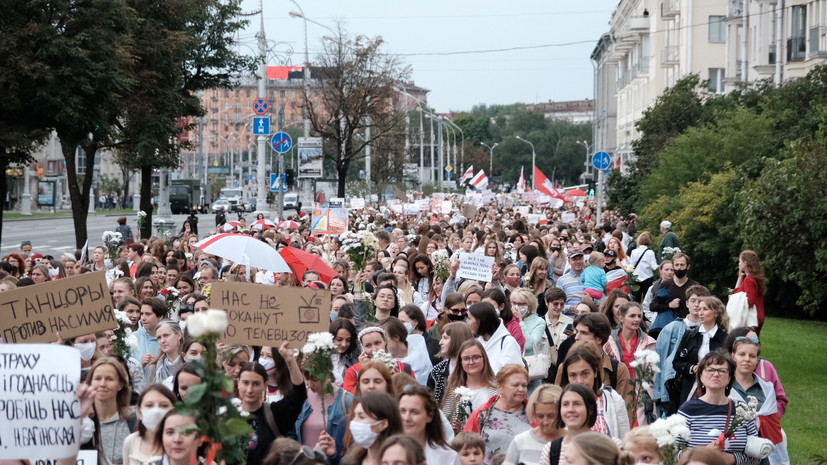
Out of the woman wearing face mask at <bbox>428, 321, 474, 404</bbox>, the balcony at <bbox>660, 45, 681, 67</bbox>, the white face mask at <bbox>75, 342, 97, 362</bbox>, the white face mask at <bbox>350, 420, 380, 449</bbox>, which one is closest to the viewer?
the white face mask at <bbox>350, 420, 380, 449</bbox>

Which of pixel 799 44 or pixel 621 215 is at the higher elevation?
pixel 799 44

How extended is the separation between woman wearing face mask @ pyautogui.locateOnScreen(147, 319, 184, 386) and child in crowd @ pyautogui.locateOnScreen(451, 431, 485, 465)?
3.00 m

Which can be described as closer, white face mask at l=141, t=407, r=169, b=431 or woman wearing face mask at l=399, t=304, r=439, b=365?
white face mask at l=141, t=407, r=169, b=431

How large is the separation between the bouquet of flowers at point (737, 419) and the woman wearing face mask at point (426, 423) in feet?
6.17

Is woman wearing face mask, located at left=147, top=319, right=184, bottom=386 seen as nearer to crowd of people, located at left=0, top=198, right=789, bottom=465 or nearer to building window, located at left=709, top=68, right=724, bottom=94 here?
crowd of people, located at left=0, top=198, right=789, bottom=465

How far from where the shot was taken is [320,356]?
709cm

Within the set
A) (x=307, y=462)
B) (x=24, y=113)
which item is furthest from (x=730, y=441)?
(x=24, y=113)

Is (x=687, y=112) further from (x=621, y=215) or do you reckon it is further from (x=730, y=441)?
(x=730, y=441)

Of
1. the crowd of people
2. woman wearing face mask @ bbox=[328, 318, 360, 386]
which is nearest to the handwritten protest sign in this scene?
the crowd of people

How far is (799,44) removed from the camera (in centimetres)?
3622

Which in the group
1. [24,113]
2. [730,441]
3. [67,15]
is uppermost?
[67,15]

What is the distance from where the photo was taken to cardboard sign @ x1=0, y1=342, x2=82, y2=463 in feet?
20.3

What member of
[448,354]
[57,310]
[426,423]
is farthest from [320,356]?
[57,310]

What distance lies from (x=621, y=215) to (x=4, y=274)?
98.9 feet
